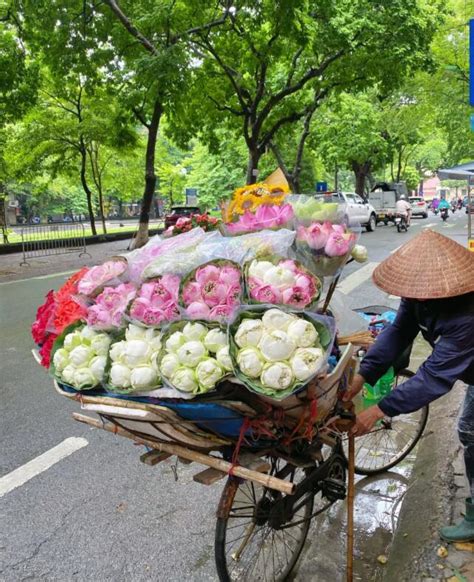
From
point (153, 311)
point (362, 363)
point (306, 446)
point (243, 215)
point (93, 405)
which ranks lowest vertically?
point (306, 446)

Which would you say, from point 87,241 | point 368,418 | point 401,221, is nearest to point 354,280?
point 368,418

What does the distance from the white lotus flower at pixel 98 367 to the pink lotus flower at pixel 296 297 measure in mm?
727

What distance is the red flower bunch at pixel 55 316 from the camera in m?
2.18

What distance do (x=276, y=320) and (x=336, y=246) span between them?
49 cm

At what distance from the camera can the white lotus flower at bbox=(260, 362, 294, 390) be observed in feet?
5.47

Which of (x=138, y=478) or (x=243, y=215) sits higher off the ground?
(x=243, y=215)

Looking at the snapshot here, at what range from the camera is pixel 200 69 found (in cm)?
1546

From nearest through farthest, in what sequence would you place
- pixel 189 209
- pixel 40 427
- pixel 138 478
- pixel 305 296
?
1. pixel 305 296
2. pixel 138 478
3. pixel 40 427
4. pixel 189 209

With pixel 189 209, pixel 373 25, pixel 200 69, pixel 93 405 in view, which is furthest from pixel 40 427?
pixel 189 209

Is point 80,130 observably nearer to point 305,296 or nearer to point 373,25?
point 373,25

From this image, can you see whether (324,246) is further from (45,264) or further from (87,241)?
(87,241)

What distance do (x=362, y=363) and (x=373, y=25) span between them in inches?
495

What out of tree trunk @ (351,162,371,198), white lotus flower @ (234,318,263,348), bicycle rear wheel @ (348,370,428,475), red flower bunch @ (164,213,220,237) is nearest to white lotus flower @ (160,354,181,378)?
white lotus flower @ (234,318,263,348)

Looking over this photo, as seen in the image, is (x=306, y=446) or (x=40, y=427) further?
(x=40, y=427)
